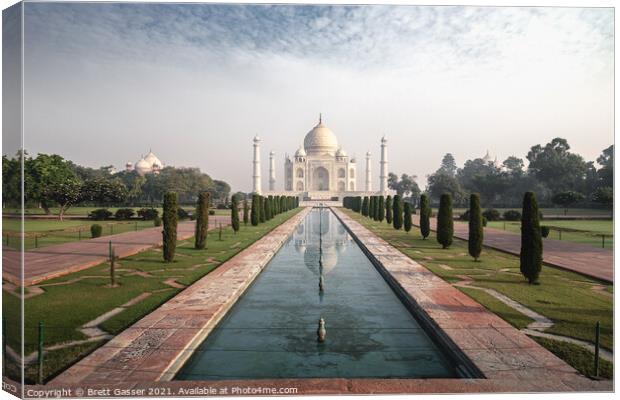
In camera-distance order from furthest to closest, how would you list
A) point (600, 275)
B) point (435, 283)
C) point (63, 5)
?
1. point (600, 275)
2. point (435, 283)
3. point (63, 5)

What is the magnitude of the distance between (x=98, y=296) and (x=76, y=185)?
66.1 ft

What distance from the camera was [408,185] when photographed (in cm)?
5712

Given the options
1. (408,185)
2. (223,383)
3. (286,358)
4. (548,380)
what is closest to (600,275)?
(548,380)

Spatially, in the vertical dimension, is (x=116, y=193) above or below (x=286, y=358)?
above

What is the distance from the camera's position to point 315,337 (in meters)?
4.67

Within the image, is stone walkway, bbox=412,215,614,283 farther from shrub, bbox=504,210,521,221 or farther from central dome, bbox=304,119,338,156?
central dome, bbox=304,119,338,156

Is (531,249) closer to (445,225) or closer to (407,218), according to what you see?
(445,225)

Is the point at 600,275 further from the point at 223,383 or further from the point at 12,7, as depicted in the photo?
the point at 12,7

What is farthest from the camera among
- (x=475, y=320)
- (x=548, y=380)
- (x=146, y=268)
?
(x=146, y=268)

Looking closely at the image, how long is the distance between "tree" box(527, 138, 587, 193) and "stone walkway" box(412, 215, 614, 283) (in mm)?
19760

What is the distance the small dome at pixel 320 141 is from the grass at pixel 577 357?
196ft

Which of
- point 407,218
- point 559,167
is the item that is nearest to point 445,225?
point 407,218

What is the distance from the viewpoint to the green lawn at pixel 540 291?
4882mm

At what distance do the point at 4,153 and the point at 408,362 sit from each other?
374 cm
